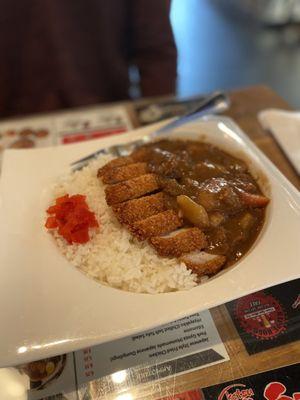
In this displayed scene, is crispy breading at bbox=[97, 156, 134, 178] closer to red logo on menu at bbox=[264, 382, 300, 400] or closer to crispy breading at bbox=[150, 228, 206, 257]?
crispy breading at bbox=[150, 228, 206, 257]

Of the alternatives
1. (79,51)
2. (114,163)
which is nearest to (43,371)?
(114,163)

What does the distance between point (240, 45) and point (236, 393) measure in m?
5.27

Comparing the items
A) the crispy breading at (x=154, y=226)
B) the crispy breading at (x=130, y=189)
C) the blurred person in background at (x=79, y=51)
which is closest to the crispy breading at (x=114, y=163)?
the crispy breading at (x=130, y=189)

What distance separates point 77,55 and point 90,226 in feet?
5.00

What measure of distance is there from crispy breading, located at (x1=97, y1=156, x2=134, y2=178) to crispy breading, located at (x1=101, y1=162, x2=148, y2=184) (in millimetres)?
17

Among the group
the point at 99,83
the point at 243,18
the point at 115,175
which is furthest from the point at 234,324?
the point at 243,18

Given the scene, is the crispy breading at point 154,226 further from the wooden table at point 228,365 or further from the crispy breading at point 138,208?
the wooden table at point 228,365

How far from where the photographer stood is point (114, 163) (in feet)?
5.28

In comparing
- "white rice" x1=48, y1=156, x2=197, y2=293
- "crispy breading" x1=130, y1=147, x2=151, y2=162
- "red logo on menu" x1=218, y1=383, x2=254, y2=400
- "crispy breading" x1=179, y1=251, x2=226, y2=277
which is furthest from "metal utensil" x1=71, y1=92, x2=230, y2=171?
"red logo on menu" x1=218, y1=383, x2=254, y2=400

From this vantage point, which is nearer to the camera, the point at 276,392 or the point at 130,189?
the point at 276,392

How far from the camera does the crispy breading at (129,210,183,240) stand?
4.26 feet

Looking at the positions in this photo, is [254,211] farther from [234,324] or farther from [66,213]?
[66,213]

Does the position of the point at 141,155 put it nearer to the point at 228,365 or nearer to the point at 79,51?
the point at 228,365

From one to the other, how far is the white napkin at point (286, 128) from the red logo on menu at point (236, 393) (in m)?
1.05
